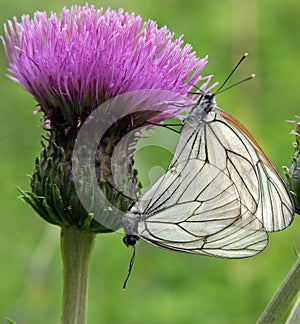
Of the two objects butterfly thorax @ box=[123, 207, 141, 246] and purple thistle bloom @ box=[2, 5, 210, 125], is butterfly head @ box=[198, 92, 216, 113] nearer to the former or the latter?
purple thistle bloom @ box=[2, 5, 210, 125]

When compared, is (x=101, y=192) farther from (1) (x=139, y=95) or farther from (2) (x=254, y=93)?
(2) (x=254, y=93)

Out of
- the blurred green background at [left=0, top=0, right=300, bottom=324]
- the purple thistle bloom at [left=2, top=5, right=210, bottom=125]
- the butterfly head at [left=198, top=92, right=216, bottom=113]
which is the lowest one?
the blurred green background at [left=0, top=0, right=300, bottom=324]

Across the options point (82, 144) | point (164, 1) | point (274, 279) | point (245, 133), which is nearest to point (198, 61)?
point (245, 133)

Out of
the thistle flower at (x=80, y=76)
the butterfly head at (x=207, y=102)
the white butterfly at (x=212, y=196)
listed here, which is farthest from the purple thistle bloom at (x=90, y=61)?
the white butterfly at (x=212, y=196)

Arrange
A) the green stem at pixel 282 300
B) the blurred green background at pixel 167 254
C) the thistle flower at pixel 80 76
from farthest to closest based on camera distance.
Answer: the blurred green background at pixel 167 254 < the thistle flower at pixel 80 76 < the green stem at pixel 282 300

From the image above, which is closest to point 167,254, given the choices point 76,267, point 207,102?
point 76,267

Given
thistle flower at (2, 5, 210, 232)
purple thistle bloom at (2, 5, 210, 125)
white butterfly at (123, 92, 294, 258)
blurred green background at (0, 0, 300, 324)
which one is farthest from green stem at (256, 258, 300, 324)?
blurred green background at (0, 0, 300, 324)

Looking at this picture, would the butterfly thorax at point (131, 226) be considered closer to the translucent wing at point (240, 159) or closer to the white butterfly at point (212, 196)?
the white butterfly at point (212, 196)
